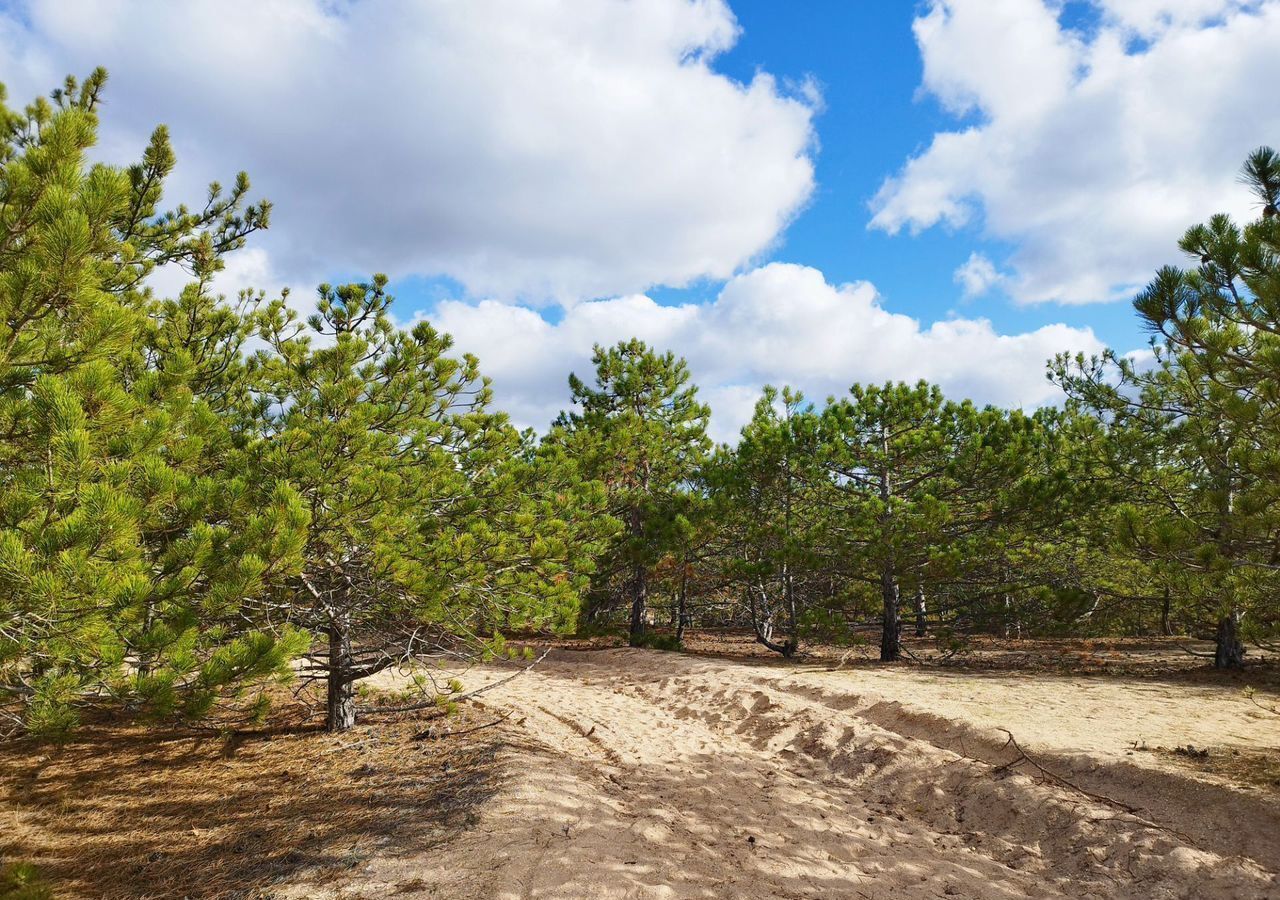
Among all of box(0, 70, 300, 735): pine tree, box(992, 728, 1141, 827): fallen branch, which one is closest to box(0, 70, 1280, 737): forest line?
box(0, 70, 300, 735): pine tree

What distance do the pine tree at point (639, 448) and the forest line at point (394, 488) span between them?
0.15m

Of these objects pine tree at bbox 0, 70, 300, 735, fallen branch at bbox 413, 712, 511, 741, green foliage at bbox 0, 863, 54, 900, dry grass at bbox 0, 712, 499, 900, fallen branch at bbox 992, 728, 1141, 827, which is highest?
pine tree at bbox 0, 70, 300, 735

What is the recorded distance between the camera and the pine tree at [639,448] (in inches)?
577

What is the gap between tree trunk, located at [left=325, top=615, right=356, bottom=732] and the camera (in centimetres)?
726

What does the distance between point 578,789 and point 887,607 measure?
1011cm

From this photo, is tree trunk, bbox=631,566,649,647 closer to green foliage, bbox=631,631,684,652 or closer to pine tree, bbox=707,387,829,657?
green foliage, bbox=631,631,684,652

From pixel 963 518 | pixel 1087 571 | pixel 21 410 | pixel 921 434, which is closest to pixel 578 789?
pixel 21 410

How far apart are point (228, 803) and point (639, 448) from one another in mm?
10626

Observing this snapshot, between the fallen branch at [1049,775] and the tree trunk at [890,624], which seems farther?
the tree trunk at [890,624]

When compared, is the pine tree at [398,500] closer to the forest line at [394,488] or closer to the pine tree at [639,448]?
the forest line at [394,488]

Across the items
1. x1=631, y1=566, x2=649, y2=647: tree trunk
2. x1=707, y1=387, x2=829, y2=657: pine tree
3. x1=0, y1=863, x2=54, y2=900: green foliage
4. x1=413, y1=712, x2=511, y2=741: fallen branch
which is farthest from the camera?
x1=631, y1=566, x2=649, y2=647: tree trunk

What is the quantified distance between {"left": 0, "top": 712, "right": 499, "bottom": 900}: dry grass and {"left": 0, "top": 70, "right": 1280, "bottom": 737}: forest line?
26.5 inches

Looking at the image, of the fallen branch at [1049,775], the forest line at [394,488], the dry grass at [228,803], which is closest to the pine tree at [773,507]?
the forest line at [394,488]

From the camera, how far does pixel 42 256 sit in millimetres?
3100
